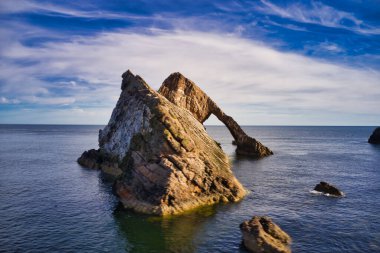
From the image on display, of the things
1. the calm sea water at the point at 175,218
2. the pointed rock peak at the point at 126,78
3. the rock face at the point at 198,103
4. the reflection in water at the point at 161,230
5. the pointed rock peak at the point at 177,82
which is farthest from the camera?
the pointed rock peak at the point at 177,82

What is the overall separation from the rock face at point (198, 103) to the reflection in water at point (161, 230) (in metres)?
49.4

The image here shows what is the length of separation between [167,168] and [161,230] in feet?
33.4

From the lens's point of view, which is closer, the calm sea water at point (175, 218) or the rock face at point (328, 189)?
the calm sea water at point (175, 218)

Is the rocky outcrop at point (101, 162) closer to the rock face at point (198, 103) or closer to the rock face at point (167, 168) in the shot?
the rock face at point (167, 168)

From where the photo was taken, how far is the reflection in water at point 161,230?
35719mm

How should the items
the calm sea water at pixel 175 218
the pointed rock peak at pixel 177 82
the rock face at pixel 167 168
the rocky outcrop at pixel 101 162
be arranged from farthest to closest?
A: the pointed rock peak at pixel 177 82 → the rocky outcrop at pixel 101 162 → the rock face at pixel 167 168 → the calm sea water at pixel 175 218

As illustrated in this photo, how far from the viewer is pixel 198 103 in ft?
334

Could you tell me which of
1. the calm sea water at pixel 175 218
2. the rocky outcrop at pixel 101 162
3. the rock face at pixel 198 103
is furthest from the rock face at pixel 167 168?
the rock face at pixel 198 103

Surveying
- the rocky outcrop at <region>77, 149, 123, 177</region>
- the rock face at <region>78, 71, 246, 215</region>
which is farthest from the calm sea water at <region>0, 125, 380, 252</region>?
the rocky outcrop at <region>77, 149, 123, 177</region>

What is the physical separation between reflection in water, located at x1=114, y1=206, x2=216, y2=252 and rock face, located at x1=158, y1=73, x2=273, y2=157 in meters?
49.4

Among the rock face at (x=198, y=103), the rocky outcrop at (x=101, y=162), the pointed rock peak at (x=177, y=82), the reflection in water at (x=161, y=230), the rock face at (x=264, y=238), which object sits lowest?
the reflection in water at (x=161, y=230)

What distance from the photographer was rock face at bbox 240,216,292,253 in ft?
108

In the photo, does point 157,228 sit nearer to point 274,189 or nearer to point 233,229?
point 233,229

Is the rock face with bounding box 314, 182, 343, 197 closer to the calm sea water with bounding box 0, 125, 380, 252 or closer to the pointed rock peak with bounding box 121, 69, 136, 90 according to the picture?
the calm sea water with bounding box 0, 125, 380, 252
